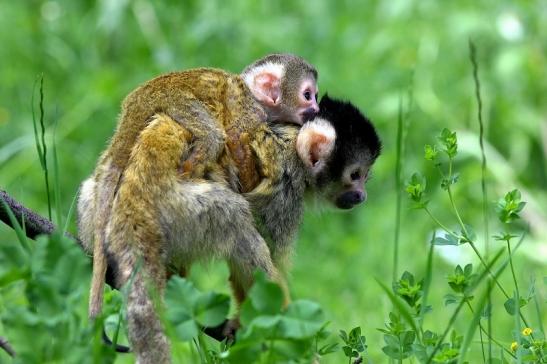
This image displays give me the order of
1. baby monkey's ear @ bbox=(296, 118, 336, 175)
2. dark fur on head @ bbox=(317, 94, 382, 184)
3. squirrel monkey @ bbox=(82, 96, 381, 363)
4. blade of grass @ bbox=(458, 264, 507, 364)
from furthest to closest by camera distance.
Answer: dark fur on head @ bbox=(317, 94, 382, 184) < baby monkey's ear @ bbox=(296, 118, 336, 175) < squirrel monkey @ bbox=(82, 96, 381, 363) < blade of grass @ bbox=(458, 264, 507, 364)

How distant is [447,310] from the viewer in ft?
19.4

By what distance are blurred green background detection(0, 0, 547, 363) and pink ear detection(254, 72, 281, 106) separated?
2.41 m

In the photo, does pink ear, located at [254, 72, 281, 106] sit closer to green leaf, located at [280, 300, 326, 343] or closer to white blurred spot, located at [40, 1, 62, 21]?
green leaf, located at [280, 300, 326, 343]

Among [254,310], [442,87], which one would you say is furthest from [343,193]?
[442,87]

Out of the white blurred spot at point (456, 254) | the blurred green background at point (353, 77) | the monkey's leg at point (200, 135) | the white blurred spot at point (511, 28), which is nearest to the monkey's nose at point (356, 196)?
the monkey's leg at point (200, 135)

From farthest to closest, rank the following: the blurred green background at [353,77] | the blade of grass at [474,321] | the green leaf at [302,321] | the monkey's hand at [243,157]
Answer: the blurred green background at [353,77]
the monkey's hand at [243,157]
the blade of grass at [474,321]
the green leaf at [302,321]

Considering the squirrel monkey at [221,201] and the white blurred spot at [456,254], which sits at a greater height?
the white blurred spot at [456,254]

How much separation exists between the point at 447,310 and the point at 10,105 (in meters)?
3.83

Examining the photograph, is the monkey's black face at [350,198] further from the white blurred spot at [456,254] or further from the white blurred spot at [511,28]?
the white blurred spot at [511,28]

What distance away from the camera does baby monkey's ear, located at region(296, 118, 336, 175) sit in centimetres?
384

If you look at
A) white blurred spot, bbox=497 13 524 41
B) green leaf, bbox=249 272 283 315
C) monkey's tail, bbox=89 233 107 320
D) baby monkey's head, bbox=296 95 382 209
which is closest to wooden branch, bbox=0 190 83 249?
monkey's tail, bbox=89 233 107 320

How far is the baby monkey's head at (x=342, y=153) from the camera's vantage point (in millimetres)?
3910

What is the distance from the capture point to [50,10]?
851cm

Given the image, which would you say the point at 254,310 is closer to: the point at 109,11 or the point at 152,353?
the point at 152,353
